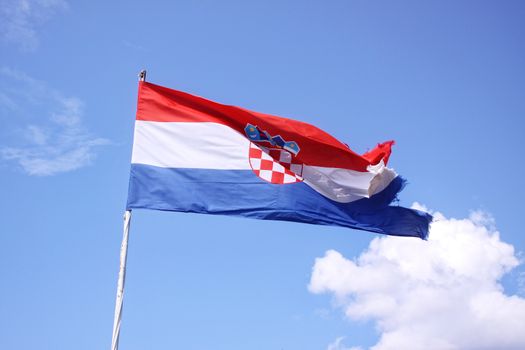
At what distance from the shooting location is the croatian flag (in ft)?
49.0

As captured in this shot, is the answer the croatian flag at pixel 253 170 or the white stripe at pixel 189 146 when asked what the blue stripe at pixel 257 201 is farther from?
the white stripe at pixel 189 146

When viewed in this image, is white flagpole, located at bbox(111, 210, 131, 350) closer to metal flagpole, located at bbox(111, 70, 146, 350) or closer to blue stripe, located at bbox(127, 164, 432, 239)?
metal flagpole, located at bbox(111, 70, 146, 350)

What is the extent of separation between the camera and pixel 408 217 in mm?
16750

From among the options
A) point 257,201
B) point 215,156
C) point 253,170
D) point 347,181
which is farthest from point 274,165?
point 347,181

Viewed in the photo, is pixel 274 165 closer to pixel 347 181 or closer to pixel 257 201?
pixel 257 201

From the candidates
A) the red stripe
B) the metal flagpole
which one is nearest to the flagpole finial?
the red stripe

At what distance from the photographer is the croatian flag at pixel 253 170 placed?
49.0 feet

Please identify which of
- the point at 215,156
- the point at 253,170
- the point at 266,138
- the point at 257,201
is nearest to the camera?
the point at 257,201

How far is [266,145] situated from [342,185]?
2.15m

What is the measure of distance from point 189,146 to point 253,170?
159 centimetres

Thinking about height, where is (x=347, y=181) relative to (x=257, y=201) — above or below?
above

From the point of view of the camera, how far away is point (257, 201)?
15.3 metres

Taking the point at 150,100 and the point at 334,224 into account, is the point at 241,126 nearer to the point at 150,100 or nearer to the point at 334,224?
the point at 150,100

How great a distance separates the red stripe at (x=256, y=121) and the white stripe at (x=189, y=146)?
23 cm
